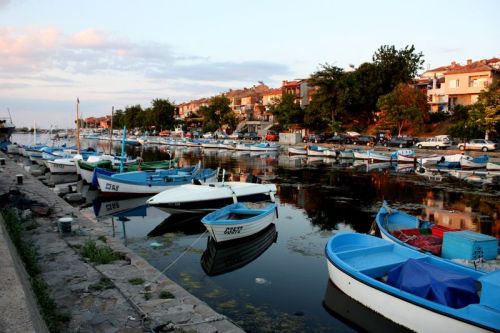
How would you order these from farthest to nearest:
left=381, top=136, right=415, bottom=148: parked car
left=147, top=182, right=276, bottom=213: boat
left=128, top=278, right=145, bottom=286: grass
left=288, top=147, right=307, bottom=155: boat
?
left=288, top=147, right=307, bottom=155: boat, left=381, top=136, right=415, bottom=148: parked car, left=147, top=182, right=276, bottom=213: boat, left=128, top=278, right=145, bottom=286: grass

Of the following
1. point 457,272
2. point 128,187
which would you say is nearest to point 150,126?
A: point 128,187

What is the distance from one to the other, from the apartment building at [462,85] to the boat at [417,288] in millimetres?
57612

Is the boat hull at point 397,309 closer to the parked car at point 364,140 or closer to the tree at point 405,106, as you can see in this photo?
the parked car at point 364,140

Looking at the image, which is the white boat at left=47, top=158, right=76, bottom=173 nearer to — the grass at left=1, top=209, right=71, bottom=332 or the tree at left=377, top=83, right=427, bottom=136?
the grass at left=1, top=209, right=71, bottom=332

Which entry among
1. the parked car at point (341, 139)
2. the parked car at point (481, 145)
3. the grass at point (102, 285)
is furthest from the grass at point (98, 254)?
the parked car at point (341, 139)

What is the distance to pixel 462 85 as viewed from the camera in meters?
65.6

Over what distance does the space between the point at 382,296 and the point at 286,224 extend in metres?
10.4

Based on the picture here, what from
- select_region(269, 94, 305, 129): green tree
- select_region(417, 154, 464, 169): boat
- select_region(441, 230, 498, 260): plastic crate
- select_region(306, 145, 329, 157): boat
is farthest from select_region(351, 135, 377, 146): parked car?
select_region(441, 230, 498, 260): plastic crate

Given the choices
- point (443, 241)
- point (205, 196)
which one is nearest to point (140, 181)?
point (205, 196)

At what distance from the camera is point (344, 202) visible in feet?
81.4

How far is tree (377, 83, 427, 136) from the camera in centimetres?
5959

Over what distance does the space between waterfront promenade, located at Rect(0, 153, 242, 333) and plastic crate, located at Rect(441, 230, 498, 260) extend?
22.2ft

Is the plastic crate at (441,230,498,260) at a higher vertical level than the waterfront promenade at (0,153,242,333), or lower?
higher

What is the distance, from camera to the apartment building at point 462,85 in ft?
207
